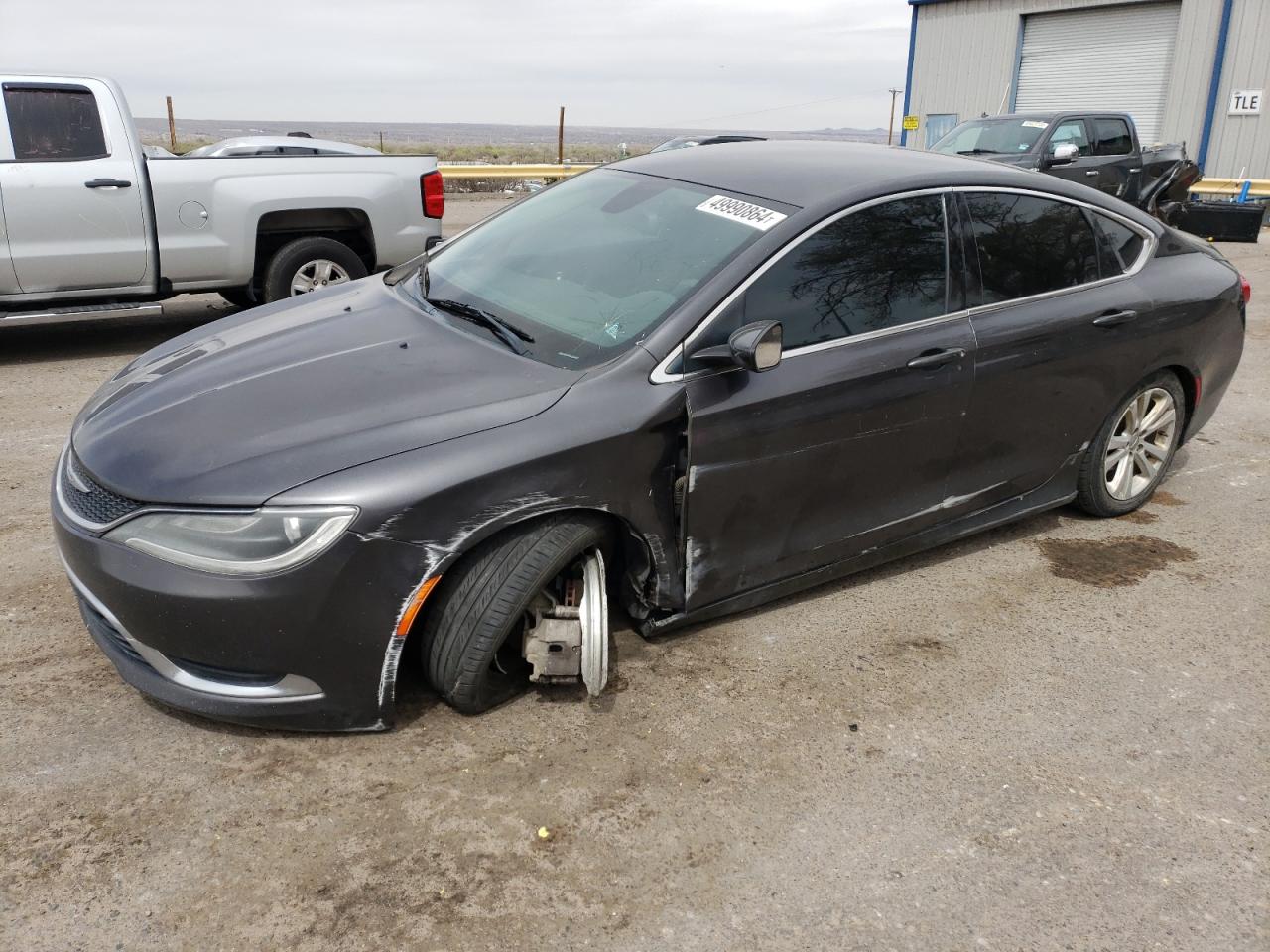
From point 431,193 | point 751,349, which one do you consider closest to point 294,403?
point 751,349

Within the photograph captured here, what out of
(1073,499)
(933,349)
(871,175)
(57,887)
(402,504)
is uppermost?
(871,175)

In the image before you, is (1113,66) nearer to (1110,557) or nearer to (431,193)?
(431,193)

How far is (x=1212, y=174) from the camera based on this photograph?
21.3 m

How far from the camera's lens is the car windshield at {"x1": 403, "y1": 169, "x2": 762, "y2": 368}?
3342mm

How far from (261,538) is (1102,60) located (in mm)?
Answer: 24759

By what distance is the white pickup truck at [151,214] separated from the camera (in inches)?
267

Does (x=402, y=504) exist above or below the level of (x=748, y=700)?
above

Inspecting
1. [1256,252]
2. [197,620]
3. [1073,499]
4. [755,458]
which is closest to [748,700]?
[755,458]

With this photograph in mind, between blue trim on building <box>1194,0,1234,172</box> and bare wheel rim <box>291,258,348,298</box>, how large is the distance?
757 inches

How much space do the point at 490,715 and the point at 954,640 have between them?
1.67m

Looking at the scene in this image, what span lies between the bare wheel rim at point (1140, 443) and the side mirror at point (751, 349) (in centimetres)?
209

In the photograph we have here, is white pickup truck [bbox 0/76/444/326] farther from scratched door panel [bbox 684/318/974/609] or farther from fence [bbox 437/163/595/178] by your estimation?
fence [bbox 437/163/595/178]

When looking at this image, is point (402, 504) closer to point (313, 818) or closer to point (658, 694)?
point (313, 818)

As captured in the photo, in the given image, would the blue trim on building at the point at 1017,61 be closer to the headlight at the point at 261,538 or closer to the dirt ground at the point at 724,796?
the dirt ground at the point at 724,796
